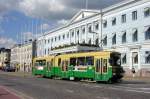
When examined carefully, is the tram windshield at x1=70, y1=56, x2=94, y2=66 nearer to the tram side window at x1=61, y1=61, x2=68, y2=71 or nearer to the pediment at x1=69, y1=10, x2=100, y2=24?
the tram side window at x1=61, y1=61, x2=68, y2=71

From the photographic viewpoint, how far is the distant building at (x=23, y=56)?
128m

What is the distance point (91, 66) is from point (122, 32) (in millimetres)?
28293

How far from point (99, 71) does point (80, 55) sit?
444cm

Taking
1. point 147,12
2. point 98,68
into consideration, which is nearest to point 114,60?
point 98,68

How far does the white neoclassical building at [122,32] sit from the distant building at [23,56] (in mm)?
41977

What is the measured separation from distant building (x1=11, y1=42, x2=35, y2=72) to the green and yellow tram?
3013 inches

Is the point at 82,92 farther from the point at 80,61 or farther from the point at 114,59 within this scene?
the point at 80,61

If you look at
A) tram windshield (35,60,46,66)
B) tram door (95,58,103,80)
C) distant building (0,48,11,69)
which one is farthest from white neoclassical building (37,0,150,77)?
distant building (0,48,11,69)

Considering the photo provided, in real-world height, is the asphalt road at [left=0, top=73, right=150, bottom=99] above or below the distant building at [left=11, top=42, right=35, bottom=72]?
below

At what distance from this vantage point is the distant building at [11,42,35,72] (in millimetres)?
128038

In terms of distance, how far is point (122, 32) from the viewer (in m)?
66.8

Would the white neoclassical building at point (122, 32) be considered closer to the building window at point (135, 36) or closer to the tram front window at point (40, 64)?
the building window at point (135, 36)

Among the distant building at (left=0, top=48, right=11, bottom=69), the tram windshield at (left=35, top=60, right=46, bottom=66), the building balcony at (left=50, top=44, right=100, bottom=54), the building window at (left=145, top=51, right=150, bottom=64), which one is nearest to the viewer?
the tram windshield at (left=35, top=60, right=46, bottom=66)

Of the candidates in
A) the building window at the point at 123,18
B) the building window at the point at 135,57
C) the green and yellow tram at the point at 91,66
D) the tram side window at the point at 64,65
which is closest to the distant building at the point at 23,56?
the building window at the point at 123,18
